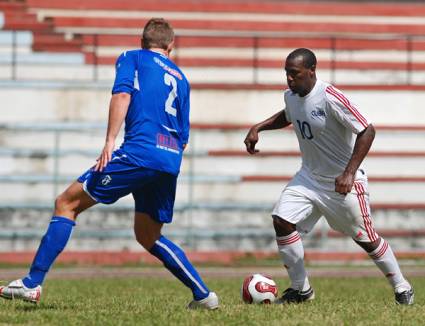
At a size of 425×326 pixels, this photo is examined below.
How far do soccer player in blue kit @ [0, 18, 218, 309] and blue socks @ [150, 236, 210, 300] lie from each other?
0.23 metres

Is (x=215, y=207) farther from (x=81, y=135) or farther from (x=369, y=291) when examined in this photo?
(x=369, y=291)

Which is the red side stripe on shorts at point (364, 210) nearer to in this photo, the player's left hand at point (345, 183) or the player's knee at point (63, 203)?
the player's left hand at point (345, 183)

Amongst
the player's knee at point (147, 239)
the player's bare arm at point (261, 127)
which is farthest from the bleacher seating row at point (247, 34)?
the player's knee at point (147, 239)

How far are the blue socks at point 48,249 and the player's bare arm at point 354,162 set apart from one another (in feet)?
7.54

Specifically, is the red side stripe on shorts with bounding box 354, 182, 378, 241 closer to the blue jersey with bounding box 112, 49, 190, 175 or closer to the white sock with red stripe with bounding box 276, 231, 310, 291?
the white sock with red stripe with bounding box 276, 231, 310, 291

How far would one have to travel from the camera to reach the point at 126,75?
846 centimetres

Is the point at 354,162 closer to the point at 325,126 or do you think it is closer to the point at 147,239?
the point at 325,126

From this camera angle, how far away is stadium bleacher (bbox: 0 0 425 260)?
20141mm

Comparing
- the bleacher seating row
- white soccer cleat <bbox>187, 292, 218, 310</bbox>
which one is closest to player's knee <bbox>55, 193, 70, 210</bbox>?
white soccer cleat <bbox>187, 292, 218, 310</bbox>

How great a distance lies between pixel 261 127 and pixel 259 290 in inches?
57.3

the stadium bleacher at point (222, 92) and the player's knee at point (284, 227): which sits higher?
the player's knee at point (284, 227)

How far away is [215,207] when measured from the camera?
2002 centimetres

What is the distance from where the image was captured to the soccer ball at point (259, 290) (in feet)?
33.2

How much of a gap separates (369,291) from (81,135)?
8.23 metres
